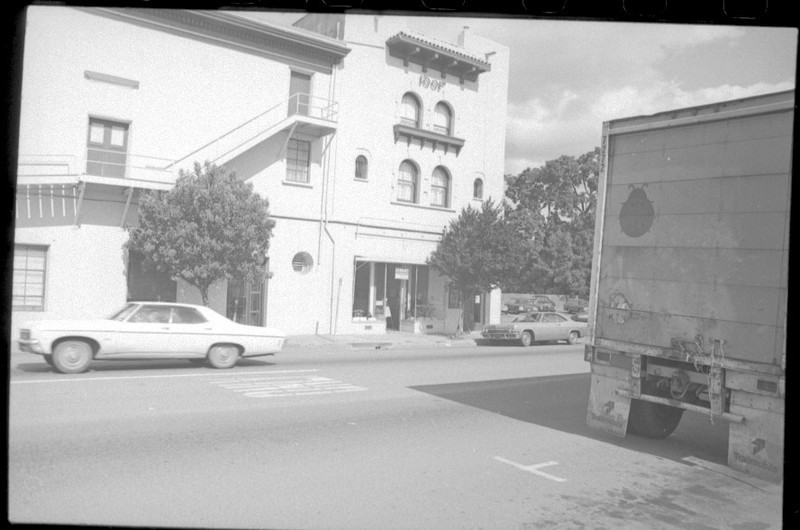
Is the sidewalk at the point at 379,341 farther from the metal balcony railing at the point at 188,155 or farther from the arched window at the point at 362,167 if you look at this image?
the metal balcony railing at the point at 188,155

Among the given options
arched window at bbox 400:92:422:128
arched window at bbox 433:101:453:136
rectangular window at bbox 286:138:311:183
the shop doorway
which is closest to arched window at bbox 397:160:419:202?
arched window at bbox 400:92:422:128

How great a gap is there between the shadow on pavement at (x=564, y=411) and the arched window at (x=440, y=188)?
42.7ft

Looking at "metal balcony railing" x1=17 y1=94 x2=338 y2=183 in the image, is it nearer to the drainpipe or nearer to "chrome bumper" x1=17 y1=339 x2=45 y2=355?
the drainpipe

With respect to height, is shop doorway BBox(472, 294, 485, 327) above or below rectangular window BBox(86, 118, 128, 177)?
below

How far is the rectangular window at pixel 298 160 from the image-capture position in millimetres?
20672

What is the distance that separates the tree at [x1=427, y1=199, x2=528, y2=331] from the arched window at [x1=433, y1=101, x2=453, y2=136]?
3.90m

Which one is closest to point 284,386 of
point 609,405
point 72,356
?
point 72,356

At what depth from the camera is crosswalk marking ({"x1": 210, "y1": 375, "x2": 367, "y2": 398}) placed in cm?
946

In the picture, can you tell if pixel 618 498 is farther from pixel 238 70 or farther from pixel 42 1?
pixel 238 70

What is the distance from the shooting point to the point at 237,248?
1623 cm

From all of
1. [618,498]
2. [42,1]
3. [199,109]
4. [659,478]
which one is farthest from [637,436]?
[199,109]

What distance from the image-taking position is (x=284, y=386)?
33.1ft

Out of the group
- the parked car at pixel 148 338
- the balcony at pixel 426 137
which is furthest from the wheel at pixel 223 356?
the balcony at pixel 426 137

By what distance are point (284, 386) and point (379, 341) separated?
31.7 ft
